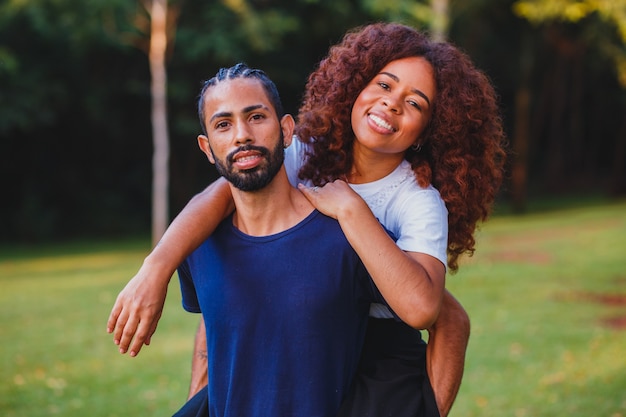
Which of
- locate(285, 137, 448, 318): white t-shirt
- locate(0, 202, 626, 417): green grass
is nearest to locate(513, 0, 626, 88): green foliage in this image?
locate(0, 202, 626, 417): green grass

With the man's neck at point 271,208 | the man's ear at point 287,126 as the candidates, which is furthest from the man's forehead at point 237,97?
the man's neck at point 271,208

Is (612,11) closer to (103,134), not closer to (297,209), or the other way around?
(297,209)

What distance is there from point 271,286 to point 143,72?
2460 centimetres

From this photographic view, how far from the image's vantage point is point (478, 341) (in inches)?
373

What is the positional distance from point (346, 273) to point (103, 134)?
→ 25696 millimetres

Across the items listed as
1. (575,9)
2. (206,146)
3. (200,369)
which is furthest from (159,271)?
(575,9)

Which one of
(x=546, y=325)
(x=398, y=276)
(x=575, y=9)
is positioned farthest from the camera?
(x=575, y=9)

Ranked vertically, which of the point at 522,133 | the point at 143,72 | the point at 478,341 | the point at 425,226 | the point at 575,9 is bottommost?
the point at 478,341

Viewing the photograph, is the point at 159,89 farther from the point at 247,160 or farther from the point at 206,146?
the point at 247,160

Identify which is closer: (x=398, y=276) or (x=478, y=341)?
(x=398, y=276)

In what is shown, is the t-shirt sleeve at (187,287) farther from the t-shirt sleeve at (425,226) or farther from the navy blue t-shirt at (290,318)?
the t-shirt sleeve at (425,226)

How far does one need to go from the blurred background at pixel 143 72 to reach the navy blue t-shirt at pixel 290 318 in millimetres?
14376

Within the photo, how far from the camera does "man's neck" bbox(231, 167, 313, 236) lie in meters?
2.84

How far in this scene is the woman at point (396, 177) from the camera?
2752 millimetres
